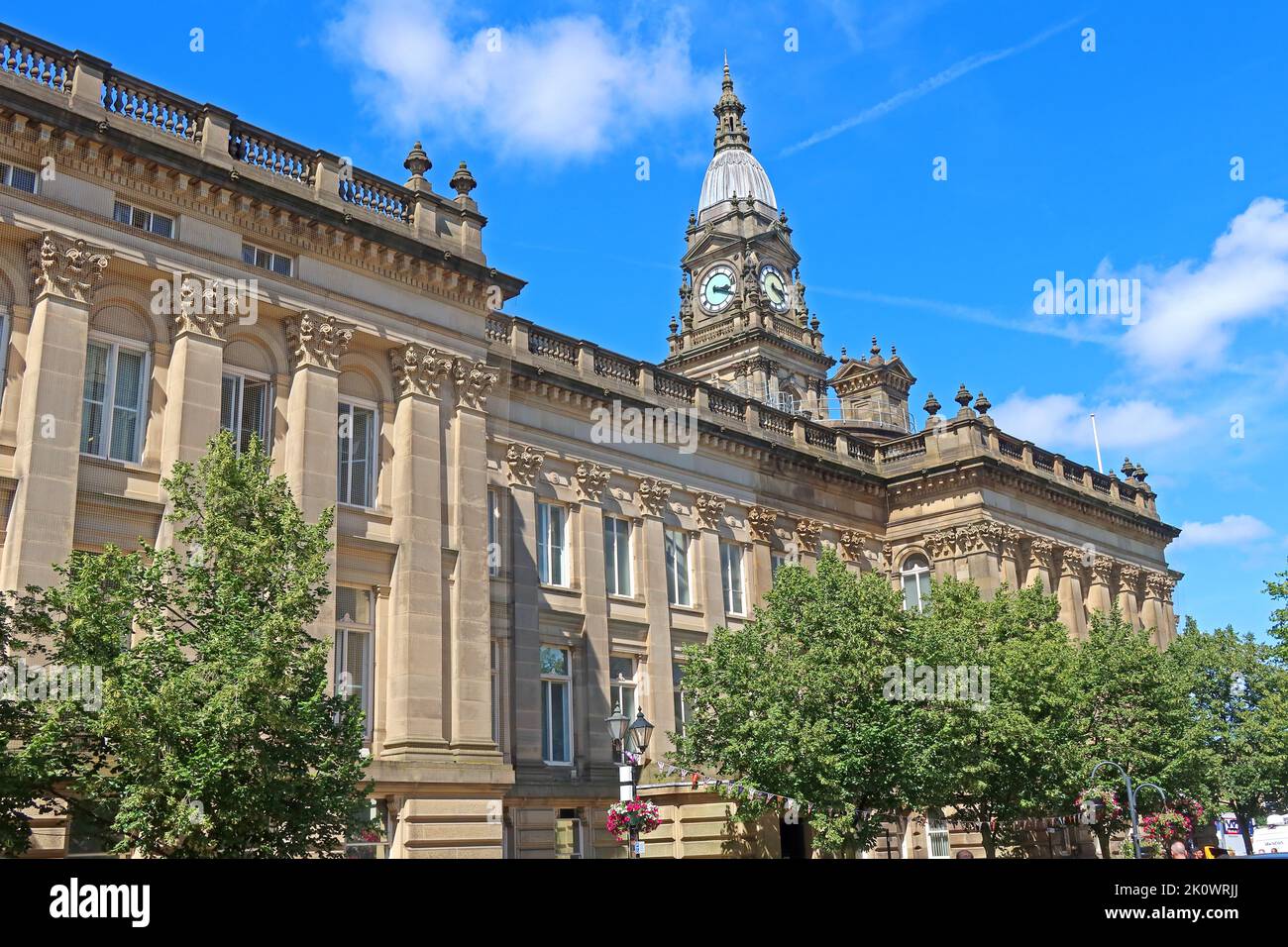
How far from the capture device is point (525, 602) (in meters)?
34.9

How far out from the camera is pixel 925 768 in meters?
31.2

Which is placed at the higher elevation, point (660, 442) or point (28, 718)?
point (660, 442)

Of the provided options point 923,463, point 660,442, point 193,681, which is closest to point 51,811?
point 193,681

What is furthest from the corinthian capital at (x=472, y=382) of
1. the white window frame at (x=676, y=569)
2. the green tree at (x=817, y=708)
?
the white window frame at (x=676, y=569)

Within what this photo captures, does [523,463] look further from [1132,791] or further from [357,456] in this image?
[1132,791]

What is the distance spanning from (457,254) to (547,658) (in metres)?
12.4

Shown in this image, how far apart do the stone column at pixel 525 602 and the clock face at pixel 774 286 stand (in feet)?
148

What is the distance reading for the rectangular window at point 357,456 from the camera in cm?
2878

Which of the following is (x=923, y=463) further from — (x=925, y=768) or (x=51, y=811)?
(x=51, y=811)

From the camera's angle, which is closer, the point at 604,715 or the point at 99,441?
the point at 99,441

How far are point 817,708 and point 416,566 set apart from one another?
11.4 m

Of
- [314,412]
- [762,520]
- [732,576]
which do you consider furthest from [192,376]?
[762,520]
